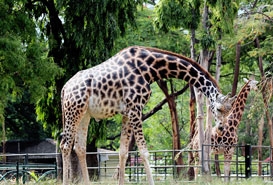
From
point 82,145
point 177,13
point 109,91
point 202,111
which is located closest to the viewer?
point 109,91

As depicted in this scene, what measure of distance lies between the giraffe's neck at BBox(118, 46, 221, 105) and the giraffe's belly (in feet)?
2.48

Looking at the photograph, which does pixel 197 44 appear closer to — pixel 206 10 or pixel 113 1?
pixel 206 10

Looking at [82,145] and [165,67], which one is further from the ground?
[165,67]

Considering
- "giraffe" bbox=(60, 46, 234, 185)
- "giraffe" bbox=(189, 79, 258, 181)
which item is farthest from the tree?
"giraffe" bbox=(189, 79, 258, 181)

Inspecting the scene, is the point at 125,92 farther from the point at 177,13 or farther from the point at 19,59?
the point at 177,13

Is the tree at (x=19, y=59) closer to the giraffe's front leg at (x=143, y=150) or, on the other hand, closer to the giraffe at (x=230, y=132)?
the giraffe's front leg at (x=143, y=150)

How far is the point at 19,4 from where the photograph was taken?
16484 mm

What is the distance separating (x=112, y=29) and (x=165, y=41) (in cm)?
643

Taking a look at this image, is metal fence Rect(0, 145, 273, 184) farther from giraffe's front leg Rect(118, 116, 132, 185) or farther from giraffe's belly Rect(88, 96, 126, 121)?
giraffe's belly Rect(88, 96, 126, 121)

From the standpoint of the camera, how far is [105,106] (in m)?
11.4

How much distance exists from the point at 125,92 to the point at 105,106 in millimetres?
511

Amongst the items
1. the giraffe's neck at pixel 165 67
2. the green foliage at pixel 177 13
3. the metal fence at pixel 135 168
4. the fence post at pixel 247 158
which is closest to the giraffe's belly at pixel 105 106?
the giraffe's neck at pixel 165 67

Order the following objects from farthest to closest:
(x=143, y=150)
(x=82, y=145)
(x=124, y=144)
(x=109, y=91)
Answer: (x=82, y=145) → (x=124, y=144) → (x=109, y=91) → (x=143, y=150)

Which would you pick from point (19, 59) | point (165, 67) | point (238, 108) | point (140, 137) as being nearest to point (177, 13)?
point (238, 108)
